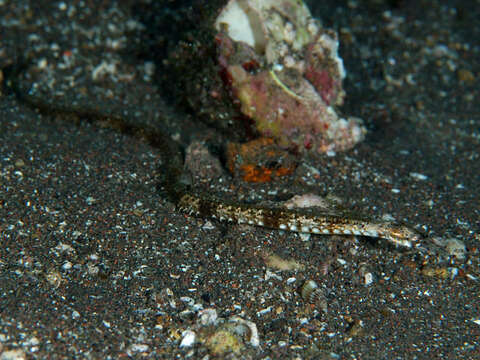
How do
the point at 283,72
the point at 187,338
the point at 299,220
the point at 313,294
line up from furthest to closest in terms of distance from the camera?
the point at 283,72 → the point at 299,220 → the point at 313,294 → the point at 187,338

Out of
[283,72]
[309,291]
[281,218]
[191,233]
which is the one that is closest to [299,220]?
[281,218]

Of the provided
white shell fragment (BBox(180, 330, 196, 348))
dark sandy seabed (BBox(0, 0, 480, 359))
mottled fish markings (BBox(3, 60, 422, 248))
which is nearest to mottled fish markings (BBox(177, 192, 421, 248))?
mottled fish markings (BBox(3, 60, 422, 248))

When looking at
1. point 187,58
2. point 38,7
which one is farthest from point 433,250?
point 38,7

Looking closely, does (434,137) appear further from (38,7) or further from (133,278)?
(38,7)

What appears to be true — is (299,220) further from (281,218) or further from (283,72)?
(283,72)

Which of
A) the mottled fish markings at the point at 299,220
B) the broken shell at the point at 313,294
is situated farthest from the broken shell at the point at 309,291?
the mottled fish markings at the point at 299,220

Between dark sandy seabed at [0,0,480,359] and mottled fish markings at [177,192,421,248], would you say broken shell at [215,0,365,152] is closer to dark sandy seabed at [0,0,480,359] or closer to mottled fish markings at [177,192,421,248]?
dark sandy seabed at [0,0,480,359]
